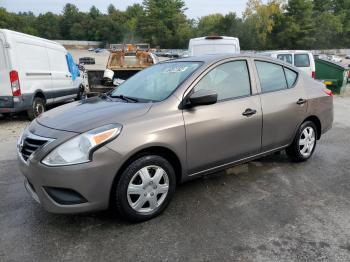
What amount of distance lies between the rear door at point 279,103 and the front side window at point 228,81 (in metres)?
0.24

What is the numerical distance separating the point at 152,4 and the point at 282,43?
45772 mm

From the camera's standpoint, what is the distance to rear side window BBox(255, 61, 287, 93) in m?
4.27

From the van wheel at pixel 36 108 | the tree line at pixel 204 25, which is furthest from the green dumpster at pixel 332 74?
the tree line at pixel 204 25

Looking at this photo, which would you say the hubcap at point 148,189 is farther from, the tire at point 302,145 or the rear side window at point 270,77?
the tire at point 302,145

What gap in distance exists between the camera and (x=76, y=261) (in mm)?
2689

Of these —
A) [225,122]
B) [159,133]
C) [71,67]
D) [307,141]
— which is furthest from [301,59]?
[159,133]

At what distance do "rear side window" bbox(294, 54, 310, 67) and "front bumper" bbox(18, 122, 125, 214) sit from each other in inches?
457

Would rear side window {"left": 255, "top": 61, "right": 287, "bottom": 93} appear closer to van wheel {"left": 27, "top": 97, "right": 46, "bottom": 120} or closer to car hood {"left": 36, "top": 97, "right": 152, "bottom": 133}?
car hood {"left": 36, "top": 97, "right": 152, "bottom": 133}

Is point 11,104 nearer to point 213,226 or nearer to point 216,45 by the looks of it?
point 216,45

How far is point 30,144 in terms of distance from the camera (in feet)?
10.2

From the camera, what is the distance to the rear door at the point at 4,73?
25.3 ft

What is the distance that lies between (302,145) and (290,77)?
993 mm

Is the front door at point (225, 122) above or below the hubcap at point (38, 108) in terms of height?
above

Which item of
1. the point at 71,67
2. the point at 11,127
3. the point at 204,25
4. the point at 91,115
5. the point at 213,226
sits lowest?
the point at 213,226
